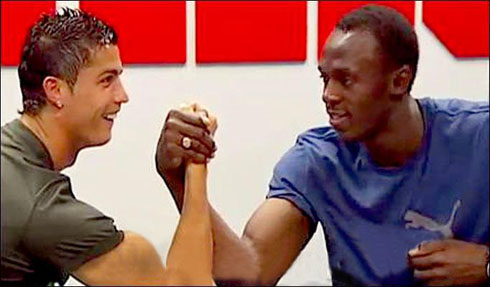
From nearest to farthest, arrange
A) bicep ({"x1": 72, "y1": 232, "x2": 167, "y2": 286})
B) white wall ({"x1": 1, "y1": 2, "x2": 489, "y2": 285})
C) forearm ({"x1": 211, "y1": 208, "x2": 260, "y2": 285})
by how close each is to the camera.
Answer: bicep ({"x1": 72, "y1": 232, "x2": 167, "y2": 286}) → forearm ({"x1": 211, "y1": 208, "x2": 260, "y2": 285}) → white wall ({"x1": 1, "y1": 2, "x2": 489, "y2": 285})

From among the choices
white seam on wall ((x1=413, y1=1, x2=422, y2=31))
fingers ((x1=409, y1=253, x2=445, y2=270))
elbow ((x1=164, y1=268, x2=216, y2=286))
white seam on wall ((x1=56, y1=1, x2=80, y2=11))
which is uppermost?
white seam on wall ((x1=56, y1=1, x2=80, y2=11))

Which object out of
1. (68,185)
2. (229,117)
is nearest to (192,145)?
(68,185)

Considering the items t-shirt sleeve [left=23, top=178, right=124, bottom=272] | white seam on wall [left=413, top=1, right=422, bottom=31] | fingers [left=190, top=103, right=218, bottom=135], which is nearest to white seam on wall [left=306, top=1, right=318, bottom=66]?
white seam on wall [left=413, top=1, right=422, bottom=31]

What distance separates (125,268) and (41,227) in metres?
0.09

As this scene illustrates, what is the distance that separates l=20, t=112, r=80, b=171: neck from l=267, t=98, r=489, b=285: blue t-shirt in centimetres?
31

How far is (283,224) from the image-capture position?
1144 millimetres

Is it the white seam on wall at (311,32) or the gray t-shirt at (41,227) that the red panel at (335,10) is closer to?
the white seam on wall at (311,32)

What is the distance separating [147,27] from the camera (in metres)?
1.79

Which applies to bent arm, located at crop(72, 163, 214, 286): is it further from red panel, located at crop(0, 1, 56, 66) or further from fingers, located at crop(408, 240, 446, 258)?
red panel, located at crop(0, 1, 56, 66)

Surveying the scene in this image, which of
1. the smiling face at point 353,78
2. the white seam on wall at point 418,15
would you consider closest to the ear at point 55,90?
the smiling face at point 353,78

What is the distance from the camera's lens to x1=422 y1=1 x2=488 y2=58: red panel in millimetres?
1837

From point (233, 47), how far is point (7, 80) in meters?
0.44

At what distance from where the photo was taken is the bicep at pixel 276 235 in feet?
3.68

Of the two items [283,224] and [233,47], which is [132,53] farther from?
[283,224]
